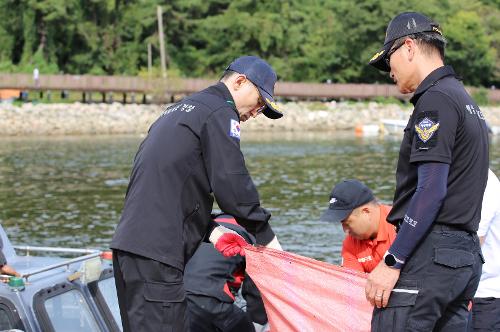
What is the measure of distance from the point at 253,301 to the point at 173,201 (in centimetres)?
208

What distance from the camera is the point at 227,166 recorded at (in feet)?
16.0

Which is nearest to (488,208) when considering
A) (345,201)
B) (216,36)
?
(345,201)

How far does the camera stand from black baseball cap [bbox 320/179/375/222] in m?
6.33

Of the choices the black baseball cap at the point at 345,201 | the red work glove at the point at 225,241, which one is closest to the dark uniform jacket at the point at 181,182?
the red work glove at the point at 225,241

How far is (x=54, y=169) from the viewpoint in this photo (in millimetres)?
41750

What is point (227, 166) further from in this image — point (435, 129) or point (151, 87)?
point (151, 87)

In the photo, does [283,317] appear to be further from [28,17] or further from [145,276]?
[28,17]

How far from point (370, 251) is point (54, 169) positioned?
120ft

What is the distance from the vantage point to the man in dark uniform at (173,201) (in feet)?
15.9

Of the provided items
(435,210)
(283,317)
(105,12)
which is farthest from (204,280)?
(105,12)

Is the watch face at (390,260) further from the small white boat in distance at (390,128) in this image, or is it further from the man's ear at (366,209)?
the small white boat in distance at (390,128)

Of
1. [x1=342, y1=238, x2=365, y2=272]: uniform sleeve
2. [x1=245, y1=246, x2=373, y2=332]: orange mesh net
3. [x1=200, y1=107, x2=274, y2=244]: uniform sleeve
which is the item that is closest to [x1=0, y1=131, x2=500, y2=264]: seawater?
[x1=342, y1=238, x2=365, y2=272]: uniform sleeve

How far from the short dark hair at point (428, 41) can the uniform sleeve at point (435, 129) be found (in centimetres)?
31

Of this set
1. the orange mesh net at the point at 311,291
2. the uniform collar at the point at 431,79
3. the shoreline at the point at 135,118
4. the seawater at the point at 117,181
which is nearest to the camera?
the uniform collar at the point at 431,79
